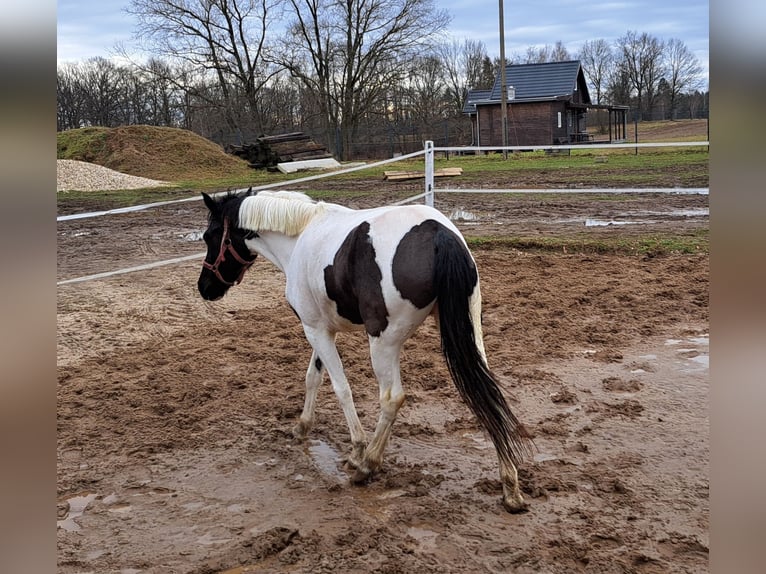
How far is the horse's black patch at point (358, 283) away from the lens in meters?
3.11

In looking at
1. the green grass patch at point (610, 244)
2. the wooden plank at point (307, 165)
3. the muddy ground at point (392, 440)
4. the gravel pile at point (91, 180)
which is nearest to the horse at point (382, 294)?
the muddy ground at point (392, 440)

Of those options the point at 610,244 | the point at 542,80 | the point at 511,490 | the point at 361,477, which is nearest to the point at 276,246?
the point at 361,477

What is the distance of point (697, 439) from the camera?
3.57m

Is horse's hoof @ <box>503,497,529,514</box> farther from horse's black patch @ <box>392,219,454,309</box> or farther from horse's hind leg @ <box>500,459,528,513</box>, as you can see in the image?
horse's black patch @ <box>392,219,454,309</box>

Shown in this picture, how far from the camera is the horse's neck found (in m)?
3.88

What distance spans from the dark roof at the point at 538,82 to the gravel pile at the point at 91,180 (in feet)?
56.5

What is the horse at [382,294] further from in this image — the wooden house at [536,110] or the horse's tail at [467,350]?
the wooden house at [536,110]

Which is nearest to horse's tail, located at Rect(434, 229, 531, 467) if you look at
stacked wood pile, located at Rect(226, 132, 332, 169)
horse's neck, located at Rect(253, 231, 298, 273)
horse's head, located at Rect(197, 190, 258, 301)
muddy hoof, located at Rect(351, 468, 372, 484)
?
muddy hoof, located at Rect(351, 468, 372, 484)

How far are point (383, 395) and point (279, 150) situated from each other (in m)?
19.7

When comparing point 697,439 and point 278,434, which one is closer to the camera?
point 697,439
